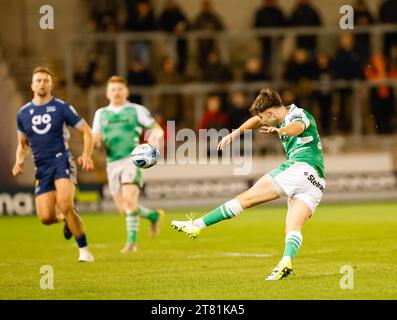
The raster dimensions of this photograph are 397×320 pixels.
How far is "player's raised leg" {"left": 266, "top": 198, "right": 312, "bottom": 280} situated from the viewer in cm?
1075

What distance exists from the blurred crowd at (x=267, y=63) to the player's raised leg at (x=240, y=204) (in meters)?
11.6

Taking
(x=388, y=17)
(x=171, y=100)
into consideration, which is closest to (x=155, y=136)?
(x=171, y=100)

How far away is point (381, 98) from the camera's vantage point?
23.8m

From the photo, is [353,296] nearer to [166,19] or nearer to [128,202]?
[128,202]

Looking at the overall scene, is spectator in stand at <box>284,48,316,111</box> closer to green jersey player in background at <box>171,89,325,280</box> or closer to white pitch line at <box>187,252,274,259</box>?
white pitch line at <box>187,252,274,259</box>

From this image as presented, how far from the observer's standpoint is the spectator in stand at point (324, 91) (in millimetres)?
23562

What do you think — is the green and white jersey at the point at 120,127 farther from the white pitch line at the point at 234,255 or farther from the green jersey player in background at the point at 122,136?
the white pitch line at the point at 234,255

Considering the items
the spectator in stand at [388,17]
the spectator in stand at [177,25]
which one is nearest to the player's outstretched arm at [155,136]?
the spectator in stand at [177,25]

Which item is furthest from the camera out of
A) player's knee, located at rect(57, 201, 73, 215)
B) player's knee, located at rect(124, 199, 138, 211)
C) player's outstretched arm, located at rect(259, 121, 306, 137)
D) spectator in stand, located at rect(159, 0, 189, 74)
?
spectator in stand, located at rect(159, 0, 189, 74)

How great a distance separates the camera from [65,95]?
24688mm

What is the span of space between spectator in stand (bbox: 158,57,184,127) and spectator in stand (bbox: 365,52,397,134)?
4310 mm

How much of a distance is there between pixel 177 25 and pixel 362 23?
427 cm

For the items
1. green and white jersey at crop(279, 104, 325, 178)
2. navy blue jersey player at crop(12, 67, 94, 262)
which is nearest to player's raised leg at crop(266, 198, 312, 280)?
green and white jersey at crop(279, 104, 325, 178)
